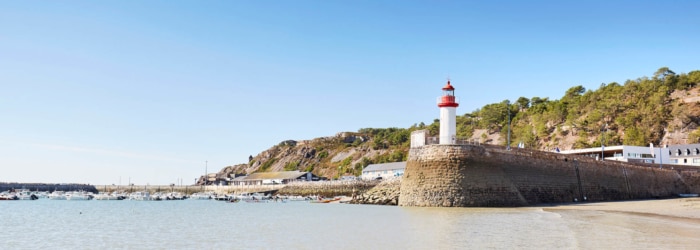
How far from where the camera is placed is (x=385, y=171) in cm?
8494

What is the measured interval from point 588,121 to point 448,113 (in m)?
55.4

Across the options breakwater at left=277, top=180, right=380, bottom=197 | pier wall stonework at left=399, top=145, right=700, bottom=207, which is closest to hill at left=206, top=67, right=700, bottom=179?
breakwater at left=277, top=180, right=380, bottom=197

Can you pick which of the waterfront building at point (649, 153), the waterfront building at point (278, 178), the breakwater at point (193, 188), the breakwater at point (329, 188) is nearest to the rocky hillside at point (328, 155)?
the waterfront building at point (278, 178)

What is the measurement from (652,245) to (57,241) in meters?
19.4

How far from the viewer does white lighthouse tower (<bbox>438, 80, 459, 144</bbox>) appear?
3728 cm

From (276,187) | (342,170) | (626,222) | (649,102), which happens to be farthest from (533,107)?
(626,222)

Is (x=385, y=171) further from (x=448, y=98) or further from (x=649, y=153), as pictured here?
(x=448, y=98)

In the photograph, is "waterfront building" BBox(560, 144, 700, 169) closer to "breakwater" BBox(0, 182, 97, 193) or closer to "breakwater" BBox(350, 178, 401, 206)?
"breakwater" BBox(350, 178, 401, 206)

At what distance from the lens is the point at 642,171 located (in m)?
46.7

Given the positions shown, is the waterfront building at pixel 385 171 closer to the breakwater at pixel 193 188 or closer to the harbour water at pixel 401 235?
the breakwater at pixel 193 188

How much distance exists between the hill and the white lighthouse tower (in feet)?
130

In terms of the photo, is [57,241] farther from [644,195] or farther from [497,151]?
[644,195]

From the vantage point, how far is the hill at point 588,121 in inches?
3031

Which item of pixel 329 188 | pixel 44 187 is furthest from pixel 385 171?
pixel 44 187
